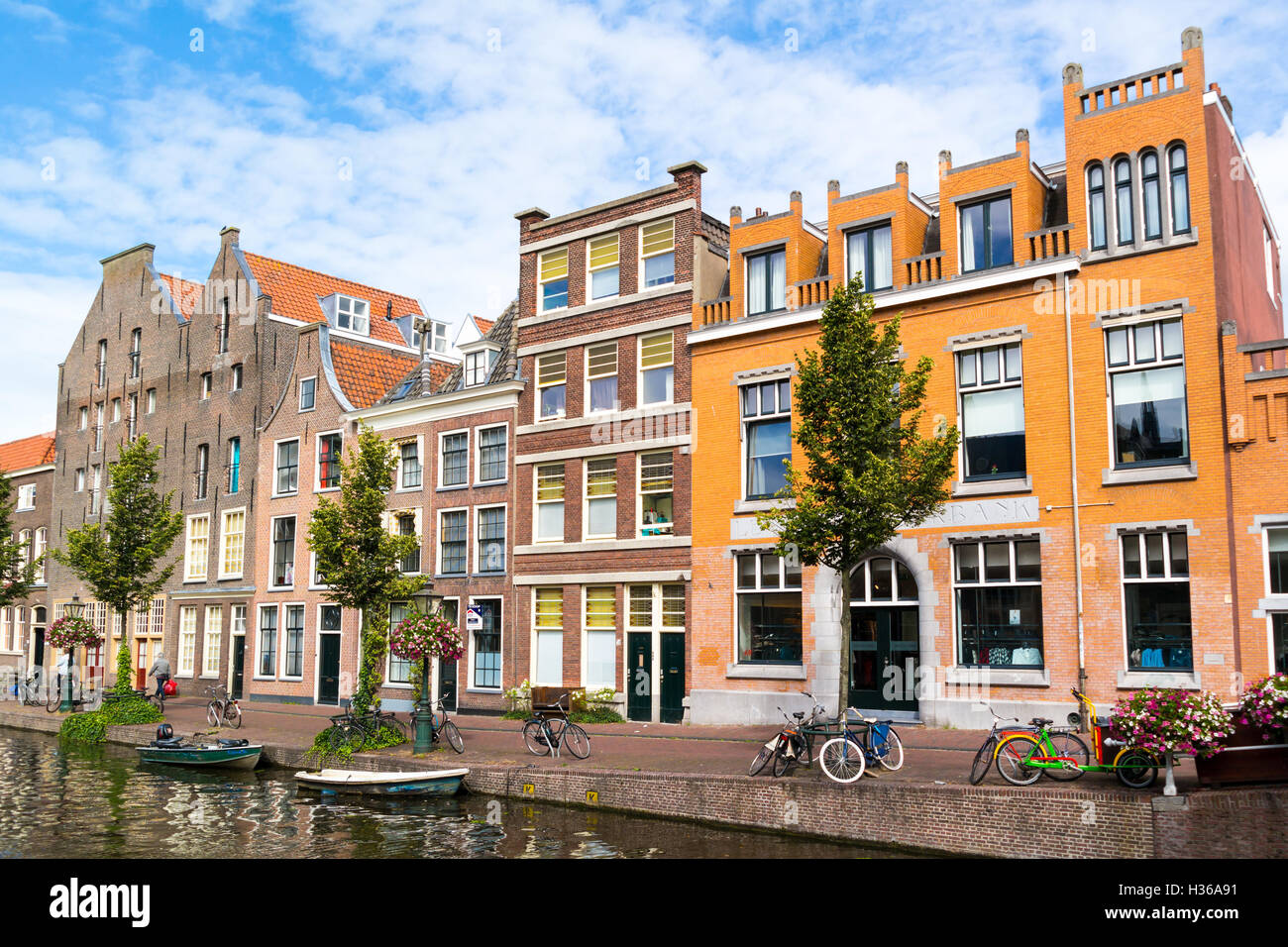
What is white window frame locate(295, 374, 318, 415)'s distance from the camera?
39.2 metres

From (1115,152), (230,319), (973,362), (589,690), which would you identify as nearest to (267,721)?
(589,690)

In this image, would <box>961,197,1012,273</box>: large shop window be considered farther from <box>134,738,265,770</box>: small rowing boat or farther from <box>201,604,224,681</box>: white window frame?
<box>201,604,224,681</box>: white window frame

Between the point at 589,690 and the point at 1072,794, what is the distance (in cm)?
1639

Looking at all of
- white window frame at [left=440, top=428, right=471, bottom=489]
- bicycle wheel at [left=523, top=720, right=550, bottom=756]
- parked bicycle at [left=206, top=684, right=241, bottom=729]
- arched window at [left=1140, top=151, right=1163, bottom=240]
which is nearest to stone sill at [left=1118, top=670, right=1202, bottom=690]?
arched window at [left=1140, top=151, right=1163, bottom=240]

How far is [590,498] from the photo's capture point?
30719 millimetres

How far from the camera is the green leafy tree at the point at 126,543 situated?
3419 cm

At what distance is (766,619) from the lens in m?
26.6

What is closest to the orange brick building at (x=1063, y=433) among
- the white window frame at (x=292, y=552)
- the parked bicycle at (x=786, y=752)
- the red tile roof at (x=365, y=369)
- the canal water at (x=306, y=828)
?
the parked bicycle at (x=786, y=752)

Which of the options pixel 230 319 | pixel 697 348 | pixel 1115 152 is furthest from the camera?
pixel 230 319

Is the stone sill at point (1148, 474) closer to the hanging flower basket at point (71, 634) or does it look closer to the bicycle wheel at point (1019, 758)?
the bicycle wheel at point (1019, 758)

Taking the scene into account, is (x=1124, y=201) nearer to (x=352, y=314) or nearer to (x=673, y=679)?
(x=673, y=679)

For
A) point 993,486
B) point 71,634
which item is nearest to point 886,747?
point 993,486

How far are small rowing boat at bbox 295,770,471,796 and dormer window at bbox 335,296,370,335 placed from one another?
24.5m
